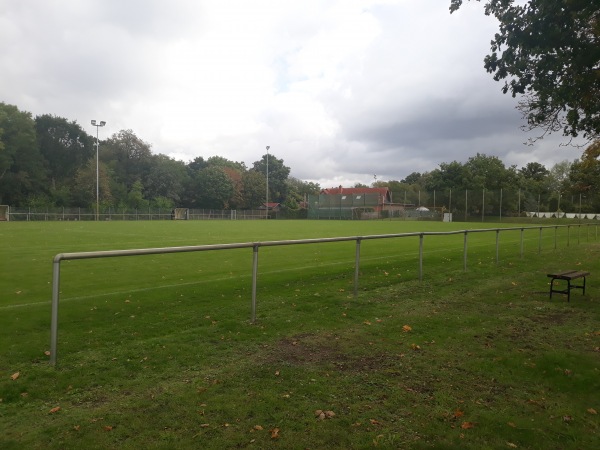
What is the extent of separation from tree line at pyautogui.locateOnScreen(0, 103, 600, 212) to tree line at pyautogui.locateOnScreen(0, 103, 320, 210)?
127 mm

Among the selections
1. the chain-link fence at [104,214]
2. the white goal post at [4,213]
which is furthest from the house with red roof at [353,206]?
the white goal post at [4,213]

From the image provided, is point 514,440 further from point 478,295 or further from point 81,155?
point 81,155

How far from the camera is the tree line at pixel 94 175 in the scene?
62062 mm

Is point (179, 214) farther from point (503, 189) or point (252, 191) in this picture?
point (503, 189)

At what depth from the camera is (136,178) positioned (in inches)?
3029

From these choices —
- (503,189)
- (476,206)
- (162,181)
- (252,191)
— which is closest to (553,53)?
(476,206)

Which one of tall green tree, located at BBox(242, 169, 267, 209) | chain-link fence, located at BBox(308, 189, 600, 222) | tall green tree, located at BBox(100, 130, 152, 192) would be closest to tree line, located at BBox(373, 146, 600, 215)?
chain-link fence, located at BBox(308, 189, 600, 222)

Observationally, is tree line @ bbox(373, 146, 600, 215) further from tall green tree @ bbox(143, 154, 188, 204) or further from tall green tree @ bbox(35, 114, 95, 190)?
tall green tree @ bbox(35, 114, 95, 190)

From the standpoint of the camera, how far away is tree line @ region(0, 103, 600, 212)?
61.6m

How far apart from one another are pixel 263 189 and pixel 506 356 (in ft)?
271

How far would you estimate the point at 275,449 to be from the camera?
311cm

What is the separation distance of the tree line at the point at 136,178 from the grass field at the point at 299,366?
4808 cm

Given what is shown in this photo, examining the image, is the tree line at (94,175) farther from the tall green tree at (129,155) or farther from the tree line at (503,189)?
the tree line at (503,189)

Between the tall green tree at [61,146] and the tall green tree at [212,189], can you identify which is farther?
the tall green tree at [212,189]
